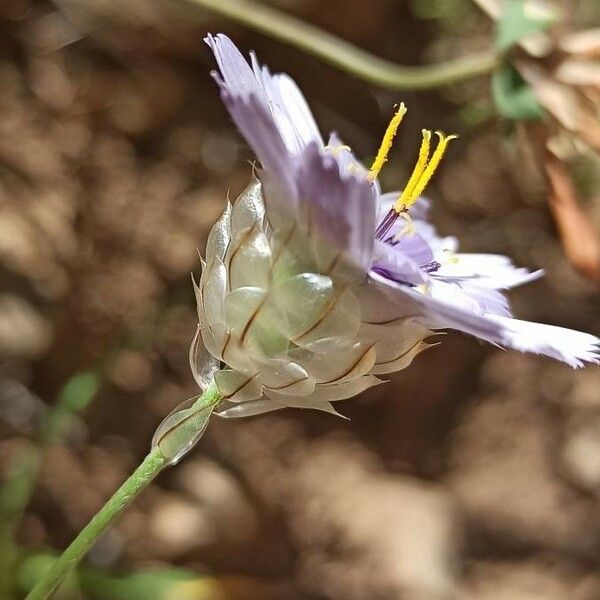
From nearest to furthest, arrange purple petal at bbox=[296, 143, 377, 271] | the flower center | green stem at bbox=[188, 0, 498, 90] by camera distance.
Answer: purple petal at bbox=[296, 143, 377, 271]
the flower center
green stem at bbox=[188, 0, 498, 90]

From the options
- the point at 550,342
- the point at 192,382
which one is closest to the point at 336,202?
the point at 550,342

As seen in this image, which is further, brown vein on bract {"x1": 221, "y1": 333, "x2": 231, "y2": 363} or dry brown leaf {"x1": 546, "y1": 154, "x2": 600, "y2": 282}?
dry brown leaf {"x1": 546, "y1": 154, "x2": 600, "y2": 282}

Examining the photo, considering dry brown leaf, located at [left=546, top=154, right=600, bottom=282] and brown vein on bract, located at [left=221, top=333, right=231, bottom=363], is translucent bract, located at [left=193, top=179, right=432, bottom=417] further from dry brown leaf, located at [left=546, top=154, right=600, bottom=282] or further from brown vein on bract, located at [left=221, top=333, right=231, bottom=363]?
dry brown leaf, located at [left=546, top=154, right=600, bottom=282]

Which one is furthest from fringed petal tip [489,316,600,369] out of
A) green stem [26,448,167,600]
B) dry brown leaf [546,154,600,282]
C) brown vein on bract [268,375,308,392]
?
dry brown leaf [546,154,600,282]

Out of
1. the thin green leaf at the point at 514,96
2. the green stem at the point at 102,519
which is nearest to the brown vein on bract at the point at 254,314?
the green stem at the point at 102,519

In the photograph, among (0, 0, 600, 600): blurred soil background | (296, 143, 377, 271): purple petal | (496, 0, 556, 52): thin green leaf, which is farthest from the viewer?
(0, 0, 600, 600): blurred soil background
